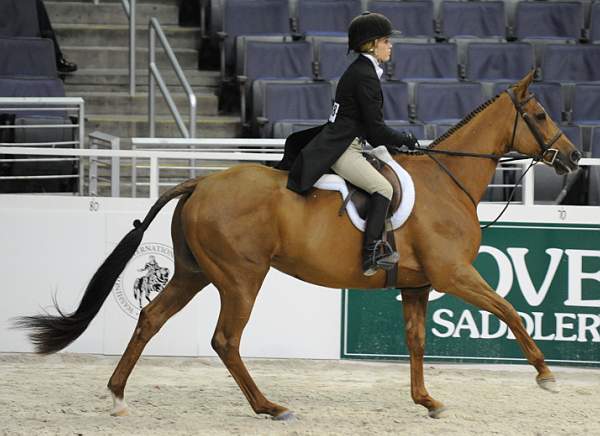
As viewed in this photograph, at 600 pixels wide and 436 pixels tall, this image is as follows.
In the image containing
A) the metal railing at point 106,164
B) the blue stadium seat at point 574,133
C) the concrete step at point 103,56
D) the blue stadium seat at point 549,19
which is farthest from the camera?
the blue stadium seat at point 549,19

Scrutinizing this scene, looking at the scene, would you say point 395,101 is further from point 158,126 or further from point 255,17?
point 158,126

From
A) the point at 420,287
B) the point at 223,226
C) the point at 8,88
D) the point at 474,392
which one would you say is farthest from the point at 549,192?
the point at 8,88

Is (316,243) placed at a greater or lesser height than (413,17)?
lesser

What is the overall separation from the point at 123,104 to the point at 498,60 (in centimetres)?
403

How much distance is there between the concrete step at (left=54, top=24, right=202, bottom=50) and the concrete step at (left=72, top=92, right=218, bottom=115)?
103 cm

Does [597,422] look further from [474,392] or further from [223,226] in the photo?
[223,226]

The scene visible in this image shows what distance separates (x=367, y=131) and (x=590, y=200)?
364cm

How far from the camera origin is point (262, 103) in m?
11.4

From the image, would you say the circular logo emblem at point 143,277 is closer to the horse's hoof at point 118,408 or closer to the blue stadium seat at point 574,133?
the horse's hoof at point 118,408

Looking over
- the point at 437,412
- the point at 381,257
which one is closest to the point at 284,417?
the point at 437,412

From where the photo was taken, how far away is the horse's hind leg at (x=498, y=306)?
637 cm

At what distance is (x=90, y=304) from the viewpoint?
6832 millimetres

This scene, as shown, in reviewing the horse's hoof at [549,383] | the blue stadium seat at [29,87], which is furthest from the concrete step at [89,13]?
the horse's hoof at [549,383]

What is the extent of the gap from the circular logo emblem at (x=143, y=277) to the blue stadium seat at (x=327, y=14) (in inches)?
192
